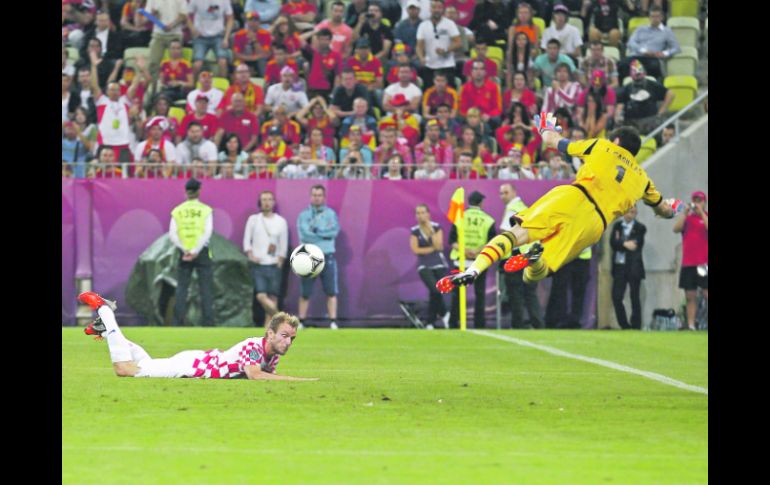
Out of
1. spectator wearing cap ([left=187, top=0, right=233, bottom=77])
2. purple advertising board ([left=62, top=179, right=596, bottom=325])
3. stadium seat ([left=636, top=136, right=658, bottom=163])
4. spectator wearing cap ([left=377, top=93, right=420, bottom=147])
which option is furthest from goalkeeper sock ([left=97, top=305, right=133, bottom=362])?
spectator wearing cap ([left=187, top=0, right=233, bottom=77])

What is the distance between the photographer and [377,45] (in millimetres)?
26344

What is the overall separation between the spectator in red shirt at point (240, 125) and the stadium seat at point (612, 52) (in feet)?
22.7

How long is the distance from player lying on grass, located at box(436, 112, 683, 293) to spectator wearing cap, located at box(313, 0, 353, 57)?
39.4ft

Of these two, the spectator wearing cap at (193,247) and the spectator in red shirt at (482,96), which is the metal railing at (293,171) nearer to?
the spectator wearing cap at (193,247)

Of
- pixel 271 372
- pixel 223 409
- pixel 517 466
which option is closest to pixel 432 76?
pixel 271 372

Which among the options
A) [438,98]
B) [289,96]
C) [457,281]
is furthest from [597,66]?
[457,281]

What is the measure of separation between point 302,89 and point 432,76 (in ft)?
8.21

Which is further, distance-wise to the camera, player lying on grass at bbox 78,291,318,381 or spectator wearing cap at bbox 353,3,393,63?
spectator wearing cap at bbox 353,3,393,63

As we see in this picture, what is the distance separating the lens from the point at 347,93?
25.0 meters

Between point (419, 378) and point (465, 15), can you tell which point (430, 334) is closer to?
point (419, 378)

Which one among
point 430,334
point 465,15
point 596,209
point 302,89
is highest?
point 465,15

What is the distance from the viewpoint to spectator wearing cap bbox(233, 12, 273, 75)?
86.8 feet

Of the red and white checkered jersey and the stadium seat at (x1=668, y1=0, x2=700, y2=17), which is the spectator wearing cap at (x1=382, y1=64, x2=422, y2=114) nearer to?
the stadium seat at (x1=668, y1=0, x2=700, y2=17)

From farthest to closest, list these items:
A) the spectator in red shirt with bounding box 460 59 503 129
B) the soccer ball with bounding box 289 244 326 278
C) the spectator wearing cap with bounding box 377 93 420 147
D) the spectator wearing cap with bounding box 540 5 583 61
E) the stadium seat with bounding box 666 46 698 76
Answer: the stadium seat with bounding box 666 46 698 76
the spectator wearing cap with bounding box 540 5 583 61
the spectator in red shirt with bounding box 460 59 503 129
the spectator wearing cap with bounding box 377 93 420 147
the soccer ball with bounding box 289 244 326 278
